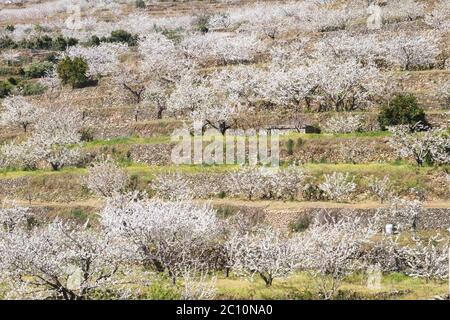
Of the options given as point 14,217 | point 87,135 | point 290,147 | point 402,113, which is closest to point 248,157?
point 290,147

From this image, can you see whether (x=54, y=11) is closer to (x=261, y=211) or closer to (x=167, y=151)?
(x=167, y=151)

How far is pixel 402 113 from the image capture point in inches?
1346

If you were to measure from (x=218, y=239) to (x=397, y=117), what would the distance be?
13900 millimetres

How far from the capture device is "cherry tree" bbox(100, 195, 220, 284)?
21500 mm

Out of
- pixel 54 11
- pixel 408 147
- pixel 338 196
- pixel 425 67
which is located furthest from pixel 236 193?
pixel 54 11

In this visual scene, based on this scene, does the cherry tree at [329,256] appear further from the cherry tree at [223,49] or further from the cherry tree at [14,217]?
the cherry tree at [223,49]

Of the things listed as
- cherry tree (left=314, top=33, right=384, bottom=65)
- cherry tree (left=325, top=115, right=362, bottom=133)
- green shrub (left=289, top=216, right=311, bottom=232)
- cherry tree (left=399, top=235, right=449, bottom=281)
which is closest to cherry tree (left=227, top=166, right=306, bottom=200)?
green shrub (left=289, top=216, right=311, bottom=232)

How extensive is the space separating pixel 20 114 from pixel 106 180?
54.5 feet

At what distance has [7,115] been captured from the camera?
46.4m

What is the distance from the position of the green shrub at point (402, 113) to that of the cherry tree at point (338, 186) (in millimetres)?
5759

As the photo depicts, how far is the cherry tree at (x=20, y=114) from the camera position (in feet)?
152

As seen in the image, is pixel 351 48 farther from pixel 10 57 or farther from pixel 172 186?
pixel 10 57

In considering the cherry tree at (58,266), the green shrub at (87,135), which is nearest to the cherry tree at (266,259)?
the cherry tree at (58,266)

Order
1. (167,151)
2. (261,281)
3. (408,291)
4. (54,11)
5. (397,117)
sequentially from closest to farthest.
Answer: (408,291)
(261,281)
(397,117)
(167,151)
(54,11)
